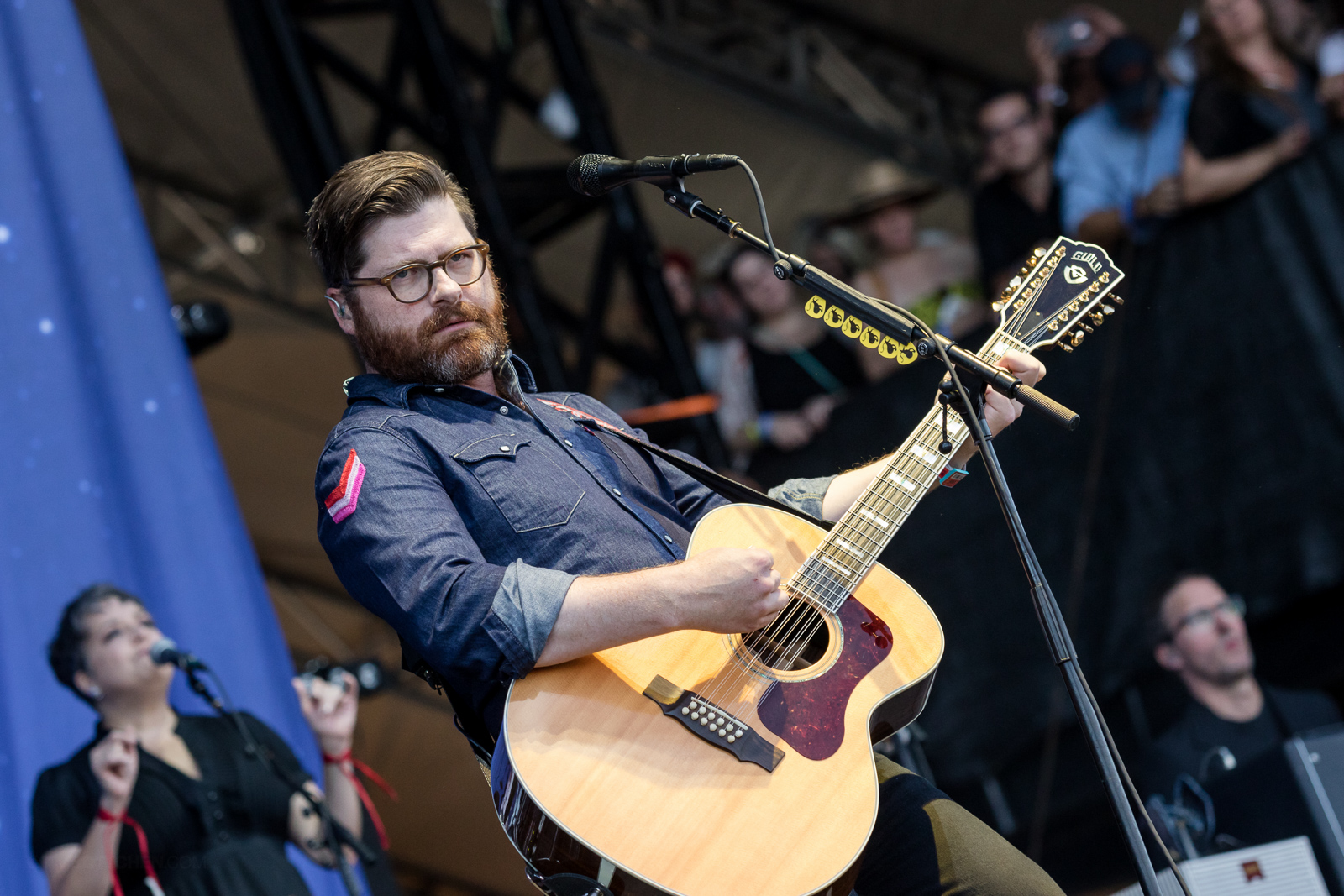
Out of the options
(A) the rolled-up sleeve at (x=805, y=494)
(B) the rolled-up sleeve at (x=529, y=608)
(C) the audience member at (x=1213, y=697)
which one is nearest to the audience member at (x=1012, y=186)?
(C) the audience member at (x=1213, y=697)

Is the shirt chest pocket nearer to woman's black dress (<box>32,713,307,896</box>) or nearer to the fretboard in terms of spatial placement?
the fretboard

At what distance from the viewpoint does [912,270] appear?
5980mm

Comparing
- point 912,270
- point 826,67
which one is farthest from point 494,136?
point 826,67

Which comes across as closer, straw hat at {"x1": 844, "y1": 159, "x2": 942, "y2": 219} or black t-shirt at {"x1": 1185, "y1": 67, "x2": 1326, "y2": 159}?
black t-shirt at {"x1": 1185, "y1": 67, "x2": 1326, "y2": 159}

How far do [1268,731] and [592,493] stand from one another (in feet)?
11.3

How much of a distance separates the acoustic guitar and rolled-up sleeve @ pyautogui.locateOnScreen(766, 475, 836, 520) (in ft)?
0.53

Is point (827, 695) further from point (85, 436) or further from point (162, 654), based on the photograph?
point (85, 436)

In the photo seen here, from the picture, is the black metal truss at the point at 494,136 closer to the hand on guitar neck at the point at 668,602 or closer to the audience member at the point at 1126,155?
the audience member at the point at 1126,155

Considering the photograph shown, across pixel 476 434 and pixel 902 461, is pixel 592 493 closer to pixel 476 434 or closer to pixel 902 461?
pixel 476 434

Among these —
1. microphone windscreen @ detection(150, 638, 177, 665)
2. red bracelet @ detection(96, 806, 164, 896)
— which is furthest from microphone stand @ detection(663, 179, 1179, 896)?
red bracelet @ detection(96, 806, 164, 896)

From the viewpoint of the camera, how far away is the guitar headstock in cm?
234

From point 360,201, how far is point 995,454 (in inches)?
48.0

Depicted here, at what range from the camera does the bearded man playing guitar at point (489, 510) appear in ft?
6.26

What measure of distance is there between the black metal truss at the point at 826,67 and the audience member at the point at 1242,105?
3.54m
